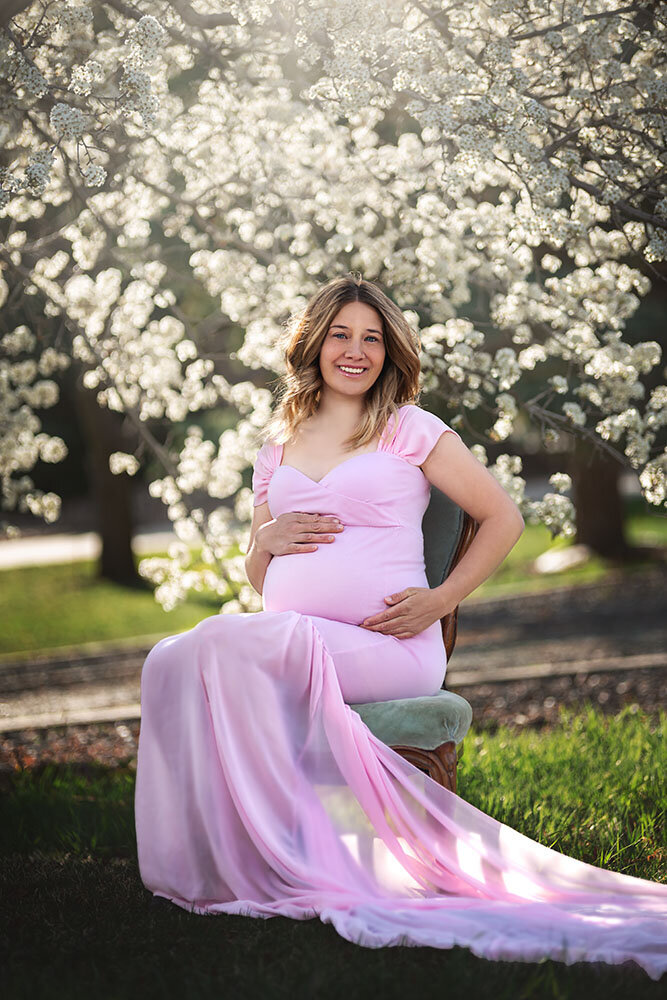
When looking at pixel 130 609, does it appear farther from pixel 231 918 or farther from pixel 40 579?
pixel 231 918

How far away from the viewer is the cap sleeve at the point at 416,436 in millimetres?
3545

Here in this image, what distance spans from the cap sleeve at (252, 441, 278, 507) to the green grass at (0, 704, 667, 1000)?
1332 mm

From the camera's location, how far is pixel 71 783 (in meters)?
4.82

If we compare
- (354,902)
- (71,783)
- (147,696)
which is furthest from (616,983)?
(71,783)

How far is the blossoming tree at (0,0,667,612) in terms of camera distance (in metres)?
3.62

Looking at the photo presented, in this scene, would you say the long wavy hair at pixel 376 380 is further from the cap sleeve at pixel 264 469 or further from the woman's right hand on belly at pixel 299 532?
the woman's right hand on belly at pixel 299 532

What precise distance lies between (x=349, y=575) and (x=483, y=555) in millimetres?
433

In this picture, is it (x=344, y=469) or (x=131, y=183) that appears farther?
(x=131, y=183)

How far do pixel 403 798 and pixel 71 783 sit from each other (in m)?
2.20

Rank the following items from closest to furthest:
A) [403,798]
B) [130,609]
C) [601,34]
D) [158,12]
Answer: [403,798]
[601,34]
[158,12]
[130,609]

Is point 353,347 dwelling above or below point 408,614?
above

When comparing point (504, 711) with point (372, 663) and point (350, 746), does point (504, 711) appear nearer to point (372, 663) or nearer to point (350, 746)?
point (372, 663)

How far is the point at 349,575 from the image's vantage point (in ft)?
11.3

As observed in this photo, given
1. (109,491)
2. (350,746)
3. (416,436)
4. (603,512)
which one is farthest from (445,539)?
(109,491)
